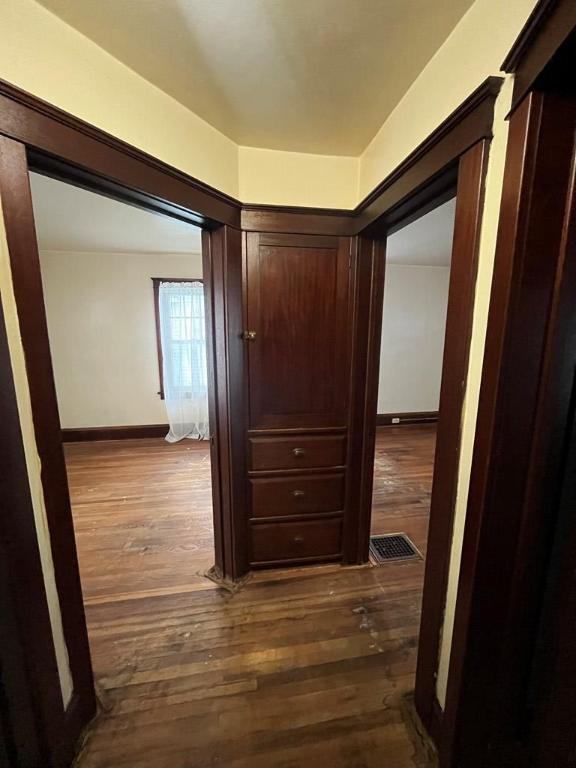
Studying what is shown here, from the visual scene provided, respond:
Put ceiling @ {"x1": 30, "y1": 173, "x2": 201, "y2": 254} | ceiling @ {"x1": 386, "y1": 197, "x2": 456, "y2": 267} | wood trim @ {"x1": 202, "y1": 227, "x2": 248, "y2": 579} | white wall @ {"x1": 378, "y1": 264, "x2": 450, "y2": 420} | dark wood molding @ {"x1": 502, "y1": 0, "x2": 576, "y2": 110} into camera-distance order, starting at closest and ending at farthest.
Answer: dark wood molding @ {"x1": 502, "y1": 0, "x2": 576, "y2": 110}, wood trim @ {"x1": 202, "y1": 227, "x2": 248, "y2": 579}, ceiling @ {"x1": 30, "y1": 173, "x2": 201, "y2": 254}, ceiling @ {"x1": 386, "y1": 197, "x2": 456, "y2": 267}, white wall @ {"x1": 378, "y1": 264, "x2": 450, "y2": 420}

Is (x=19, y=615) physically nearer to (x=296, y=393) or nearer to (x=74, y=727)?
(x=74, y=727)

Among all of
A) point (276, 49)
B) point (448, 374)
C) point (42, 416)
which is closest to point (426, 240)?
point (276, 49)

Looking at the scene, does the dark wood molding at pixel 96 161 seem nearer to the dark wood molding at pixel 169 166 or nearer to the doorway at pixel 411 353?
the dark wood molding at pixel 169 166

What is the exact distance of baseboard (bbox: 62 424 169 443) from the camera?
393 cm

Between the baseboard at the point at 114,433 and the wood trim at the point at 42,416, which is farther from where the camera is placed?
the baseboard at the point at 114,433

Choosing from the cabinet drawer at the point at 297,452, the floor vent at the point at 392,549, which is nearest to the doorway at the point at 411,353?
the floor vent at the point at 392,549

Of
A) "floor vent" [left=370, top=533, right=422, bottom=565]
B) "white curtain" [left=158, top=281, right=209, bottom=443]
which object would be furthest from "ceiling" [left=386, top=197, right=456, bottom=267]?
"white curtain" [left=158, top=281, right=209, bottom=443]

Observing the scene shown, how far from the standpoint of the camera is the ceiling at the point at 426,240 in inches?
93.7

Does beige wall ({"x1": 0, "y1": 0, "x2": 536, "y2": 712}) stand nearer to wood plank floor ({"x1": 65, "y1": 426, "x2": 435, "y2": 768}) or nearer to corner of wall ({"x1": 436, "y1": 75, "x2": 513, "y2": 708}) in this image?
corner of wall ({"x1": 436, "y1": 75, "x2": 513, "y2": 708})

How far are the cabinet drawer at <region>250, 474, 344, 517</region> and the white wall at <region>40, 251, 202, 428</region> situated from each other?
2899 mm

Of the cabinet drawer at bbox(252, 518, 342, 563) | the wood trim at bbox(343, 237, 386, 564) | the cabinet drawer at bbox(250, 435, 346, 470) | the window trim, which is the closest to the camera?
the wood trim at bbox(343, 237, 386, 564)

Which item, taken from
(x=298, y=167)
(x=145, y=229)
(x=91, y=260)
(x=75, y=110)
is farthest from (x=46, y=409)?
(x=91, y=260)

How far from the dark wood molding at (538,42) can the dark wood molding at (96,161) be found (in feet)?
3.40

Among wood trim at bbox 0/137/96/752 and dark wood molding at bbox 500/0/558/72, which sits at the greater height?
dark wood molding at bbox 500/0/558/72
